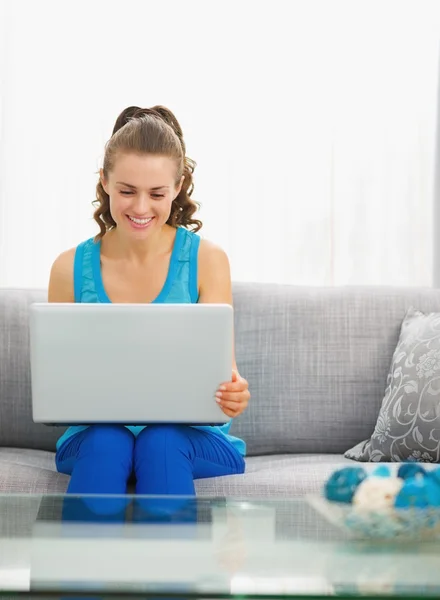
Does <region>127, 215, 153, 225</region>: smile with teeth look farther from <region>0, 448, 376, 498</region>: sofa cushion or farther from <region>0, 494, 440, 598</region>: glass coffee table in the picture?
<region>0, 494, 440, 598</region>: glass coffee table

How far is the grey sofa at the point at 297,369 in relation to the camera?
2.43m

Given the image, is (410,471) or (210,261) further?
(210,261)

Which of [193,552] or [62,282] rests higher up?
[62,282]

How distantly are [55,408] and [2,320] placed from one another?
0.89 meters

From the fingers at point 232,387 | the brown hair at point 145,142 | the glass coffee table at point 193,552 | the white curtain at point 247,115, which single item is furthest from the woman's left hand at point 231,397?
the white curtain at point 247,115

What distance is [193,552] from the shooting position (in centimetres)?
115

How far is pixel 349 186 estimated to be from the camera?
343cm

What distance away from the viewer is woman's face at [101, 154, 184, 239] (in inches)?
79.8

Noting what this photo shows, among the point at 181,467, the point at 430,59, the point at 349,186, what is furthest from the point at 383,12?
the point at 181,467

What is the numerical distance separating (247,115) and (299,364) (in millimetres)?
1293

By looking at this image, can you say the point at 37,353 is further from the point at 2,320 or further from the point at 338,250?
the point at 338,250

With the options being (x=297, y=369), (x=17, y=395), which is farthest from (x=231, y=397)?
(x=17, y=395)

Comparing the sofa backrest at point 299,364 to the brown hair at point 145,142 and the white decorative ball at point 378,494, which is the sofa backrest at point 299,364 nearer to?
the brown hair at point 145,142

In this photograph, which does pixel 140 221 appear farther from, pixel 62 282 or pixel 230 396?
pixel 230 396
